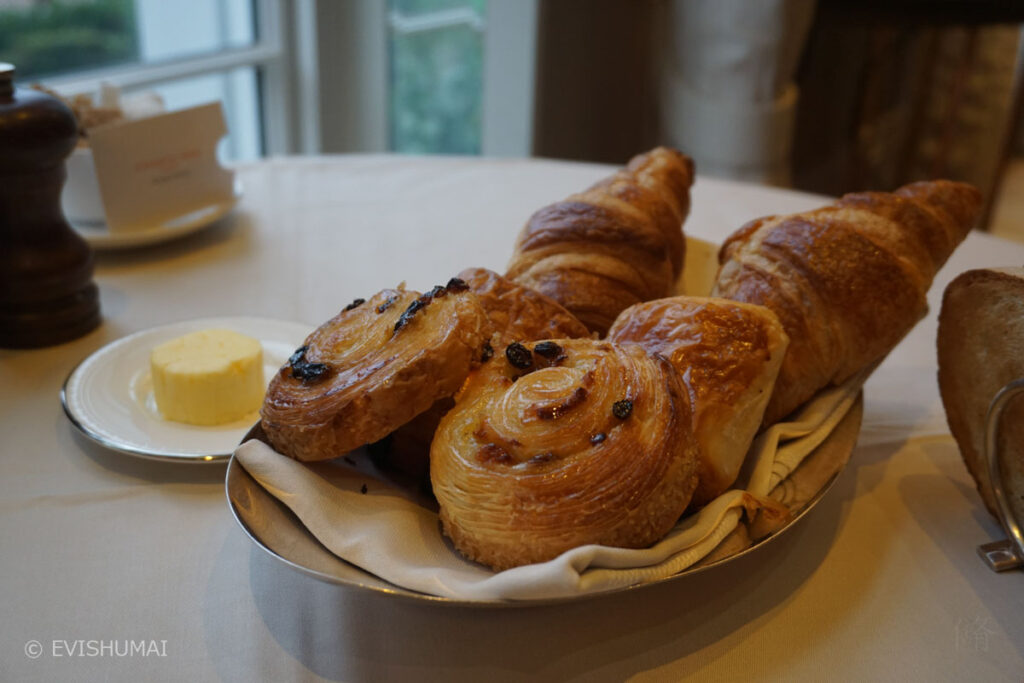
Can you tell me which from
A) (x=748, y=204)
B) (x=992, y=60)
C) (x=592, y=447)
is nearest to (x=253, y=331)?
(x=592, y=447)

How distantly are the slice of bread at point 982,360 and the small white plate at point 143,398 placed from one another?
0.80 meters

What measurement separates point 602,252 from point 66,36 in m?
2.22

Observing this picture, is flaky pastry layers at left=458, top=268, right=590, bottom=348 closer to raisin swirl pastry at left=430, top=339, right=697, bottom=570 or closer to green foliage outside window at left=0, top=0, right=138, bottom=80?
raisin swirl pastry at left=430, top=339, right=697, bottom=570

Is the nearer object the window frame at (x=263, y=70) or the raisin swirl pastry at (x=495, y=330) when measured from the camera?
the raisin swirl pastry at (x=495, y=330)

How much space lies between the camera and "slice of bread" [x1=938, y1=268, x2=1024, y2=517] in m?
0.84

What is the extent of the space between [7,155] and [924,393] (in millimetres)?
1249

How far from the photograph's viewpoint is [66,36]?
2.55m

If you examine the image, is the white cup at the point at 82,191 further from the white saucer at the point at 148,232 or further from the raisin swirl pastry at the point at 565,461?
the raisin swirl pastry at the point at 565,461

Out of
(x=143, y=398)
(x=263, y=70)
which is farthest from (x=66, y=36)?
(x=143, y=398)

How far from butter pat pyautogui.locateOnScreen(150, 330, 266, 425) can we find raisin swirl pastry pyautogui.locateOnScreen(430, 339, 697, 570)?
38 centimetres

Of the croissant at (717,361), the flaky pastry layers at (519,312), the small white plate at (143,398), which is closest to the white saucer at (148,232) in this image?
the small white plate at (143,398)

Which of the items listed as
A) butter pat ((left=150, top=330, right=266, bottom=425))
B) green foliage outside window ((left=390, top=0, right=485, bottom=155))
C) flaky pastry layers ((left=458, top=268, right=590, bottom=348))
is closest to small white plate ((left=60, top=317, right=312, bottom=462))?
butter pat ((left=150, top=330, right=266, bottom=425))

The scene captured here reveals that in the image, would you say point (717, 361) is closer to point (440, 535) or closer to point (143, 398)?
point (440, 535)

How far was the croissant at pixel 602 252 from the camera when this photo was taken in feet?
3.46
